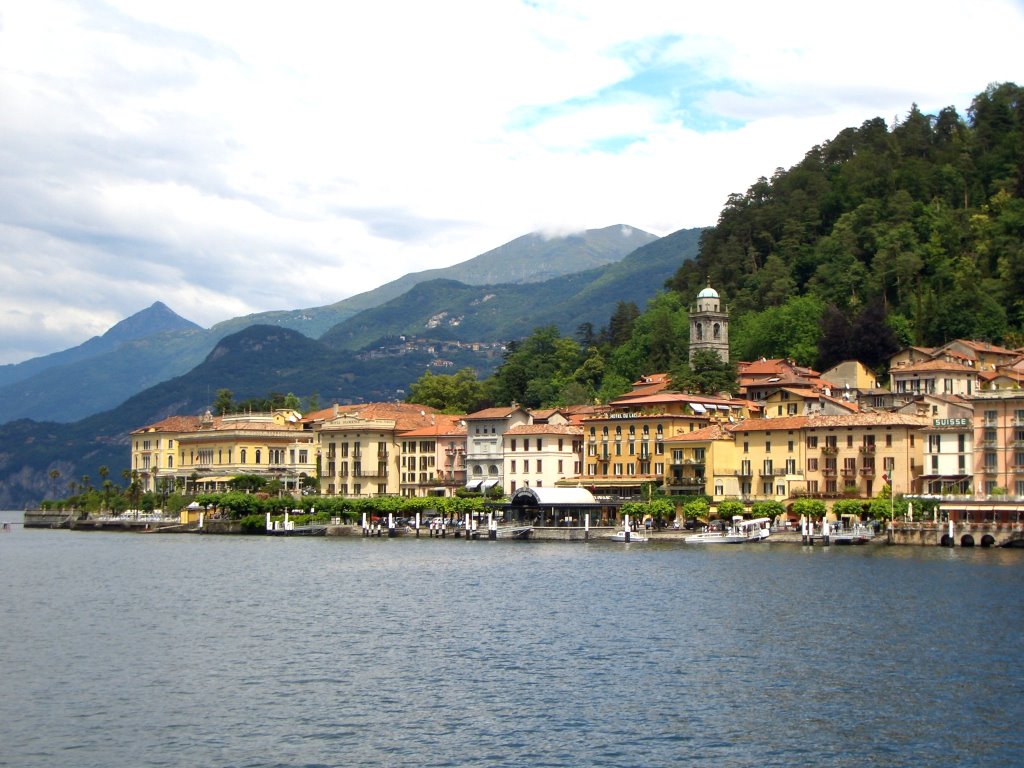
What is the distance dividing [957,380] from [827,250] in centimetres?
3706

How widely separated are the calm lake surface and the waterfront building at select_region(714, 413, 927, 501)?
2243 cm

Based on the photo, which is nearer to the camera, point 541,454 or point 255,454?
point 541,454

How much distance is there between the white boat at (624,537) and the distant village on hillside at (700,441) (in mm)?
8065

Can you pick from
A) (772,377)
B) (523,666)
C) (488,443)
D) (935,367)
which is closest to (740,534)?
(935,367)

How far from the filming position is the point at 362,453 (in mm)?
135500

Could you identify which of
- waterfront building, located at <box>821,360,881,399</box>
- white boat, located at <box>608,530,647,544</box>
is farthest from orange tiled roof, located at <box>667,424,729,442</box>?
waterfront building, located at <box>821,360,881,399</box>

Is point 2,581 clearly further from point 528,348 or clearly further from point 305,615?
point 528,348

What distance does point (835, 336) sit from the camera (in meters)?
124

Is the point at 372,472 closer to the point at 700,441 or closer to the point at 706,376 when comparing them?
the point at 706,376

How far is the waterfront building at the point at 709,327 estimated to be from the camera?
456 ft

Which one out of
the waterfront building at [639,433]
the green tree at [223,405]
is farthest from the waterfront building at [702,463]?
the green tree at [223,405]

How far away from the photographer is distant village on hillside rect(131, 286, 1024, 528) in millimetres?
96625

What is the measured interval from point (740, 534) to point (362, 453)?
48463 mm

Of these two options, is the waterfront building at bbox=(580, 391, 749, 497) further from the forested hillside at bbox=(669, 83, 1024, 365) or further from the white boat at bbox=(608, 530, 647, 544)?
the forested hillside at bbox=(669, 83, 1024, 365)
